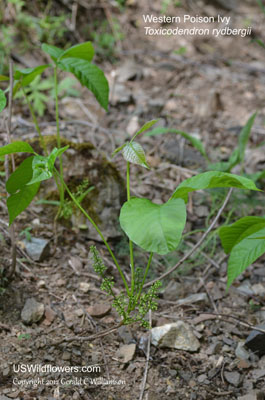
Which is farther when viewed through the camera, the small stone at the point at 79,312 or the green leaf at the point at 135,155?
the small stone at the point at 79,312

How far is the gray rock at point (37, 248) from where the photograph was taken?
1795mm

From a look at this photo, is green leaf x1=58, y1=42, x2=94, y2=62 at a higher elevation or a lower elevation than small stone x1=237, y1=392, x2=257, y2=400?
higher

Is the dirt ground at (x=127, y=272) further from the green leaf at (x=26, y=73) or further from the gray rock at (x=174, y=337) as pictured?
the green leaf at (x=26, y=73)

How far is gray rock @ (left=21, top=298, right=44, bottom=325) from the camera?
1493 millimetres

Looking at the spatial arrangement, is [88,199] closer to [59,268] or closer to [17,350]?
[59,268]

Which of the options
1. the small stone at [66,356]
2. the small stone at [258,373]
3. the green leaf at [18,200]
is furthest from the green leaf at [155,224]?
the small stone at [258,373]

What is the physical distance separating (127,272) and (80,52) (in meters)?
1.04

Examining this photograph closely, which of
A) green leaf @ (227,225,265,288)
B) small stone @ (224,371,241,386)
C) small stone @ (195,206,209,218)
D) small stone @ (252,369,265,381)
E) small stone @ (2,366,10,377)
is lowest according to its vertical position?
small stone @ (252,369,265,381)

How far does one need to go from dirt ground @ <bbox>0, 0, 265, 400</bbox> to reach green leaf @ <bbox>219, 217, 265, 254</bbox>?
37 cm

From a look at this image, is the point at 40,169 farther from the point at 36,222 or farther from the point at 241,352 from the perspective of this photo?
the point at 241,352

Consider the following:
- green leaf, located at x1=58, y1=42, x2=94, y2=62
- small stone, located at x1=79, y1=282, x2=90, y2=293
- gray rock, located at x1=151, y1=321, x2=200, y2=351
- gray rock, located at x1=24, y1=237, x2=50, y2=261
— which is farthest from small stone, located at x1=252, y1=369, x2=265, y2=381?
green leaf, located at x1=58, y1=42, x2=94, y2=62

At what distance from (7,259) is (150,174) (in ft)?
4.01

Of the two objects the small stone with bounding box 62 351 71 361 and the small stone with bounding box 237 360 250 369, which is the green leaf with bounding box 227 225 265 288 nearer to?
the small stone with bounding box 237 360 250 369

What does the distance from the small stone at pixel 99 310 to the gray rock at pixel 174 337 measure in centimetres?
22
